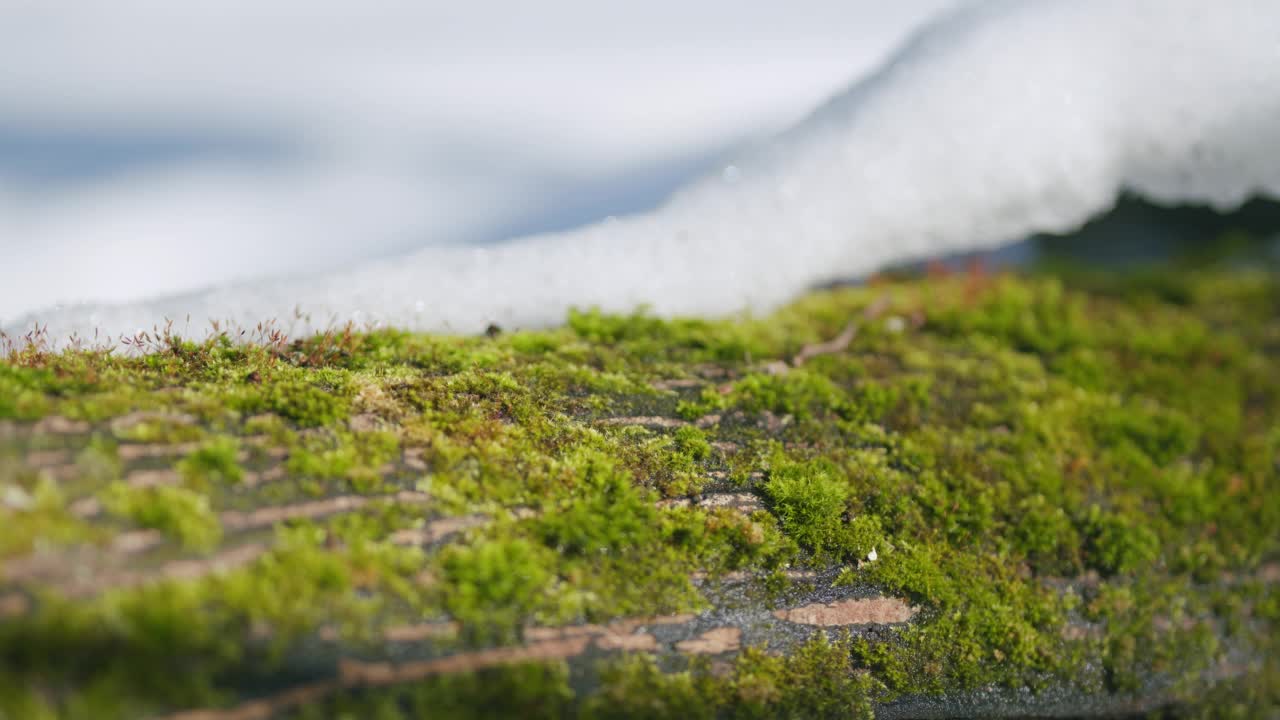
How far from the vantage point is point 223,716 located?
2.84 m

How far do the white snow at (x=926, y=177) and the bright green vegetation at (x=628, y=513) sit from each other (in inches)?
24.2

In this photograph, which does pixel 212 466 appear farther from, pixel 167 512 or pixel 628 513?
pixel 628 513

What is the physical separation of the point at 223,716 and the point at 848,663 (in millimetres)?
3184

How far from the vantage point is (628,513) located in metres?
4.11

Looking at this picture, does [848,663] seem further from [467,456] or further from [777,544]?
[467,456]

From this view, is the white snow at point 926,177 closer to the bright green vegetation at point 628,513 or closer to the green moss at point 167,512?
the bright green vegetation at point 628,513

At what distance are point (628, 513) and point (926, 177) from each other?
Result: 4421 millimetres

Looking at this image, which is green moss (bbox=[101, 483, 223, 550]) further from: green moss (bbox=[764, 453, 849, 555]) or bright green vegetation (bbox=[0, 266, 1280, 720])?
green moss (bbox=[764, 453, 849, 555])

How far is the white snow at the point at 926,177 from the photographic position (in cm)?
605

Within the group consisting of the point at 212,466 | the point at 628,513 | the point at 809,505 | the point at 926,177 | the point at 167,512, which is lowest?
the point at 809,505

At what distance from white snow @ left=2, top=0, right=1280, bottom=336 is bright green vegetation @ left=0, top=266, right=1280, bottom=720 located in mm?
615

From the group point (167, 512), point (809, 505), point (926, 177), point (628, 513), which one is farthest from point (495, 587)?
point (926, 177)

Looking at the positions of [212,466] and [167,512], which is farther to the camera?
[212,466]

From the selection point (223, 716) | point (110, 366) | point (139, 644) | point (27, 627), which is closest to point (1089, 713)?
point (223, 716)
